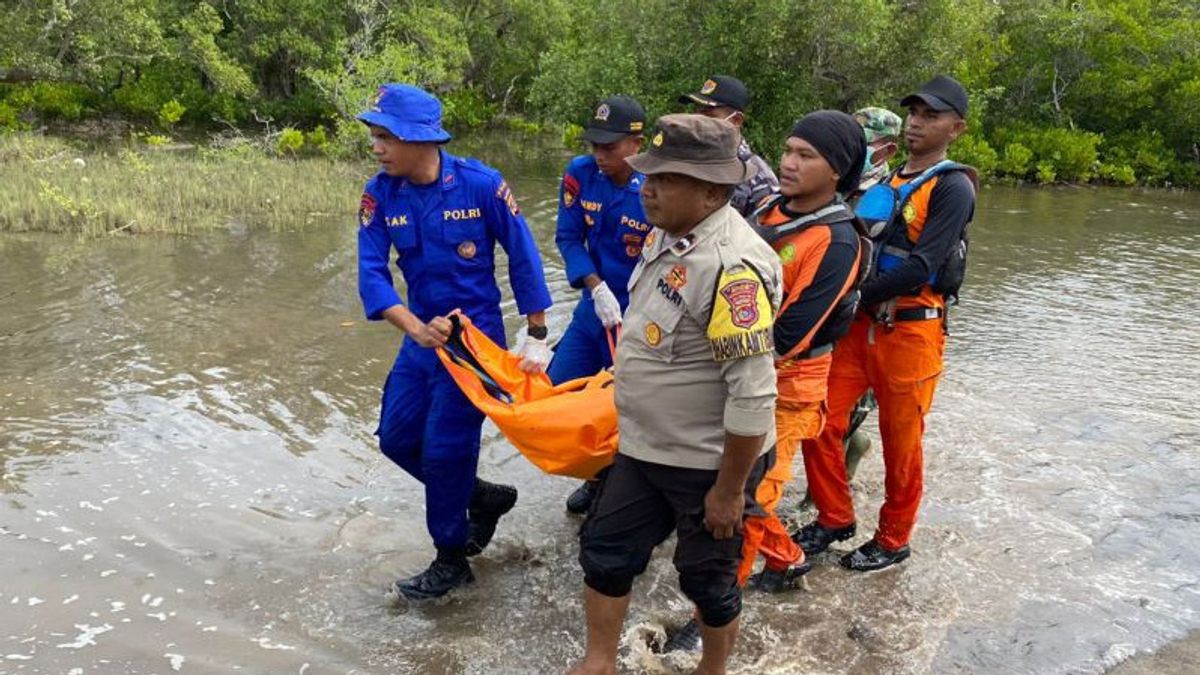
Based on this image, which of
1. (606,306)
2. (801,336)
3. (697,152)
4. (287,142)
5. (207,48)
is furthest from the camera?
(207,48)

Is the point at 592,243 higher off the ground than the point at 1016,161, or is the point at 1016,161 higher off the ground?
the point at 592,243

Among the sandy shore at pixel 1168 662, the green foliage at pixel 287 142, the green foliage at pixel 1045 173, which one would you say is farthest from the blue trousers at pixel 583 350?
the green foliage at pixel 1045 173

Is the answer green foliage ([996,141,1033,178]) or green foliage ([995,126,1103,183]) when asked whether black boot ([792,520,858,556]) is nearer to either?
green foliage ([996,141,1033,178])

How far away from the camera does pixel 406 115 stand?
344 centimetres

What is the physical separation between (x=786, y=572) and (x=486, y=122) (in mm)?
28161

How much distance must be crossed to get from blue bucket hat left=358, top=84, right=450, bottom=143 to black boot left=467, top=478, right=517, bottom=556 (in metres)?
1.51

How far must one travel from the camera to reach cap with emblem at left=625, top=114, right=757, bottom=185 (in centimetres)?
257

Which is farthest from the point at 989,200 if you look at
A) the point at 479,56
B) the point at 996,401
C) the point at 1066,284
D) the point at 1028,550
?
the point at 479,56

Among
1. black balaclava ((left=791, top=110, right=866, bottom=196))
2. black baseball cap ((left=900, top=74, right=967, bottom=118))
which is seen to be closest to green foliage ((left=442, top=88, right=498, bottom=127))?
black baseball cap ((left=900, top=74, right=967, bottom=118))

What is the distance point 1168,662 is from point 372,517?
349 centimetres

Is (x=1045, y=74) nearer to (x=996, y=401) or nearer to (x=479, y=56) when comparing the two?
(x=479, y=56)

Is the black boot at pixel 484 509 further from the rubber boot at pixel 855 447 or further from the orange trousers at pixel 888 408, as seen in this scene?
the rubber boot at pixel 855 447

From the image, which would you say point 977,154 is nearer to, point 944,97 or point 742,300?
point 944,97

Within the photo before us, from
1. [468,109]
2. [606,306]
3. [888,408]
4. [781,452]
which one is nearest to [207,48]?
[468,109]
